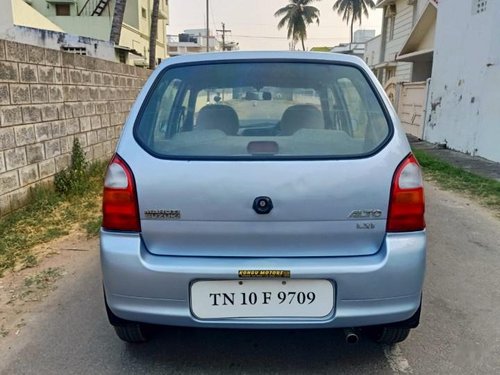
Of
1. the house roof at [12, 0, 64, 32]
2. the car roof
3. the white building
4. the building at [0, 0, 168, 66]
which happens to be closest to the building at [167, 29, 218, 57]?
the white building

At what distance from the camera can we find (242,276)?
1.92m

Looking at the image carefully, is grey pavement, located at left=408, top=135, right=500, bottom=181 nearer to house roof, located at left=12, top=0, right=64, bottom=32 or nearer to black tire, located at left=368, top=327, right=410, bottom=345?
black tire, located at left=368, top=327, right=410, bottom=345

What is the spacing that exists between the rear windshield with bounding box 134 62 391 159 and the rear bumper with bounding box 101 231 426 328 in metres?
0.47

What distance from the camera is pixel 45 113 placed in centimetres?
511

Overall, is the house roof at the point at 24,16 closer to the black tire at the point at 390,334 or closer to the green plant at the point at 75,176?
the green plant at the point at 75,176

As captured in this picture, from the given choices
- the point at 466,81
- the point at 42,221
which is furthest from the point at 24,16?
the point at 466,81

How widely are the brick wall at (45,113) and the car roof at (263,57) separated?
8.96ft

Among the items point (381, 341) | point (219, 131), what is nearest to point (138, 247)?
point (219, 131)

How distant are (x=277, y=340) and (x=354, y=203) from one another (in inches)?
40.8

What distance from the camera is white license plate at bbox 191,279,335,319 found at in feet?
6.35

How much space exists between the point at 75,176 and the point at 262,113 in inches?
153

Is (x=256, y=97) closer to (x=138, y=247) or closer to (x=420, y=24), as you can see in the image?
(x=138, y=247)

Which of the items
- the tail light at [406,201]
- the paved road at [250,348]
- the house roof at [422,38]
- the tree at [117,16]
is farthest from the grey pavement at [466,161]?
the tree at [117,16]

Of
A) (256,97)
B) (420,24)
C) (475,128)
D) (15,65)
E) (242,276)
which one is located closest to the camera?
(242,276)
